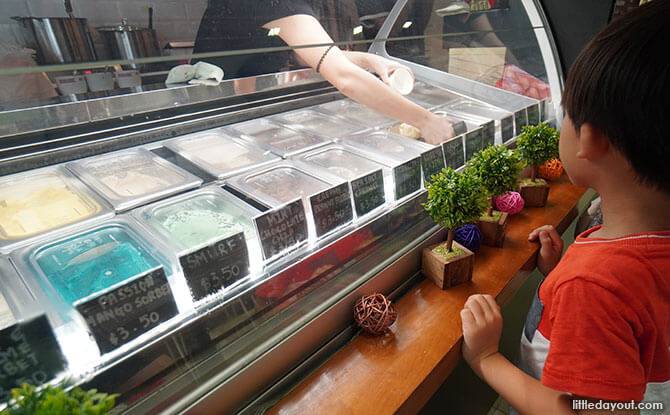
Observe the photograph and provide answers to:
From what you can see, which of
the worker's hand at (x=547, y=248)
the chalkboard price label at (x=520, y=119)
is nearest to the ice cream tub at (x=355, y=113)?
the chalkboard price label at (x=520, y=119)

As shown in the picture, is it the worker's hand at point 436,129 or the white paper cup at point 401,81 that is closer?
the worker's hand at point 436,129

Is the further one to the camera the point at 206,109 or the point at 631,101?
the point at 206,109

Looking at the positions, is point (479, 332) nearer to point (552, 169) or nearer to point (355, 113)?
point (552, 169)

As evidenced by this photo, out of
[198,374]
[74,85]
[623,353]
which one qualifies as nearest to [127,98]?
[74,85]

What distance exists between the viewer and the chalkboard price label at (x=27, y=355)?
1.61 ft

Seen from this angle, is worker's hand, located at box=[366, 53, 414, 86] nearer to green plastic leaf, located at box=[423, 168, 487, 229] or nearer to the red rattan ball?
green plastic leaf, located at box=[423, 168, 487, 229]

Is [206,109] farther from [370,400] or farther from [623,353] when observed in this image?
[623,353]

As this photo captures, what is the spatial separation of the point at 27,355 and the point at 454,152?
1.22 meters

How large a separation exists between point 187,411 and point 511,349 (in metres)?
1.46

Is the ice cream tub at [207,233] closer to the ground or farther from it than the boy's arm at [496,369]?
farther from it

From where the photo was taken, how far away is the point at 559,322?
2.26 ft

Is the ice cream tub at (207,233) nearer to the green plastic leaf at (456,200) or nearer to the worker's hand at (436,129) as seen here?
the green plastic leaf at (456,200)

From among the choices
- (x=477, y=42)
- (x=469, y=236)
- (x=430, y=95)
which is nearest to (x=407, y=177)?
(x=469, y=236)

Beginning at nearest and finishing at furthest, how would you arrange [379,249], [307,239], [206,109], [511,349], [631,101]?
[631,101] < [307,239] < [379,249] < [206,109] < [511,349]
